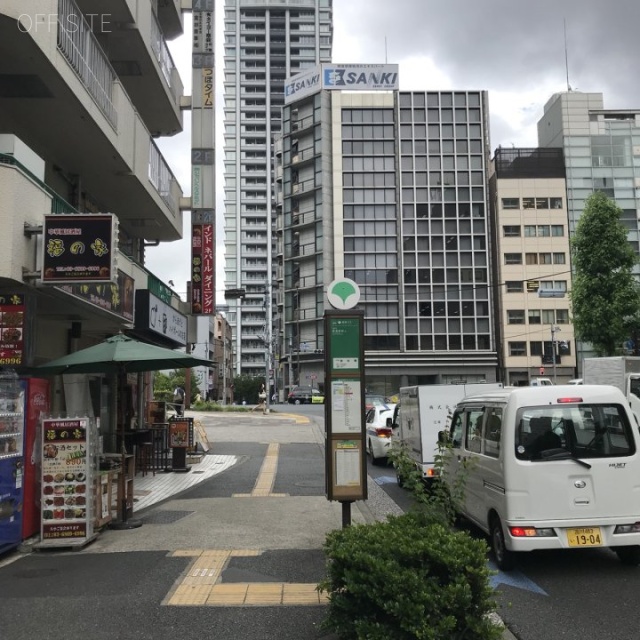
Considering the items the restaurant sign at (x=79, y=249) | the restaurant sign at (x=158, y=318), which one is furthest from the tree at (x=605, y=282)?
the restaurant sign at (x=79, y=249)

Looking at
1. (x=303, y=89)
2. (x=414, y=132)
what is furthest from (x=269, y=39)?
(x=414, y=132)

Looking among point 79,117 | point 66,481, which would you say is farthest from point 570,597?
point 79,117

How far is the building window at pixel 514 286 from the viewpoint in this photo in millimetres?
63938

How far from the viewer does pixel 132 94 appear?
618 inches

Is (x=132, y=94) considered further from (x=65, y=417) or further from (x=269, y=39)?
(x=269, y=39)

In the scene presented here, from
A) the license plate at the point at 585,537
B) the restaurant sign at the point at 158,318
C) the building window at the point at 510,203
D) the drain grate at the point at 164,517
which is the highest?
the building window at the point at 510,203

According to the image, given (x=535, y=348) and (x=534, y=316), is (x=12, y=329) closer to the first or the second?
(x=535, y=348)

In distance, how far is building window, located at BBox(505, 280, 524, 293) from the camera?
6394 centimetres

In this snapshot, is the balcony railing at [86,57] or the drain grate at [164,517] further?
the balcony railing at [86,57]

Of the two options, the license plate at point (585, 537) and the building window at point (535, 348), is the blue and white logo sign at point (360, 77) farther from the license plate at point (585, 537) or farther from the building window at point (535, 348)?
the license plate at point (585, 537)

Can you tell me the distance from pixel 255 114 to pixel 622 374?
352 feet

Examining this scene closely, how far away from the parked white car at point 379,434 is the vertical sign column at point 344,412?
8.21 metres

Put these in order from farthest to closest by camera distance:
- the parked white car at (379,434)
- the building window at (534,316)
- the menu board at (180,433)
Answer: the building window at (534,316) < the parked white car at (379,434) < the menu board at (180,433)

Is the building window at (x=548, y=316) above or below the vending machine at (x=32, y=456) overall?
above
